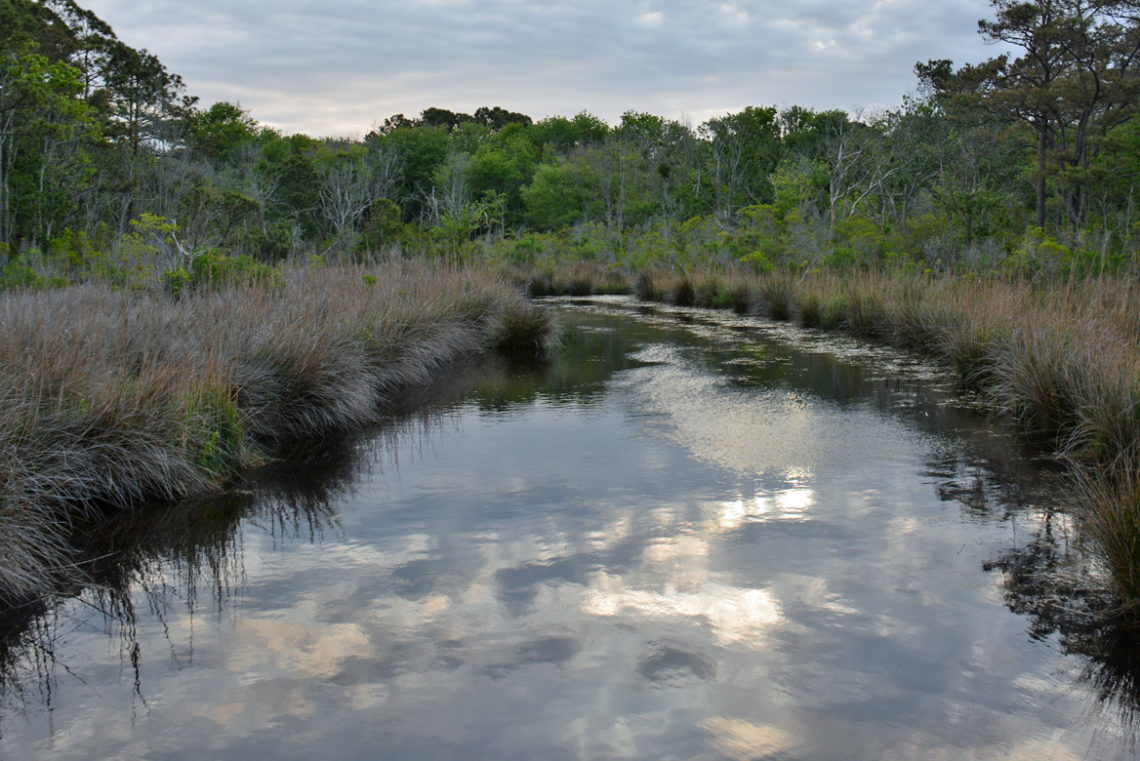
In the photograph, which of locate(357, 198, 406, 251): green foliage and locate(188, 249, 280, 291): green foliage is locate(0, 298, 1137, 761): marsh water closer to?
locate(188, 249, 280, 291): green foliage

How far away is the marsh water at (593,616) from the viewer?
3385mm

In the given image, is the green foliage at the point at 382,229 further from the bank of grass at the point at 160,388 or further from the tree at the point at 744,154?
the tree at the point at 744,154

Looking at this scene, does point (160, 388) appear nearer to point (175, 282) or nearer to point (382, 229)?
point (175, 282)

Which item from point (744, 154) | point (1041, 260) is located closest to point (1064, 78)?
point (1041, 260)

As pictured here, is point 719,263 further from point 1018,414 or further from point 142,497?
A: point 142,497

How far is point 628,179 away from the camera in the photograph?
176ft

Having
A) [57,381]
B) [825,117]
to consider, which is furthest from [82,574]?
[825,117]

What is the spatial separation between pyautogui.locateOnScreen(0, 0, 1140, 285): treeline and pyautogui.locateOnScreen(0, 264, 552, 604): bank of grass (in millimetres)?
2601

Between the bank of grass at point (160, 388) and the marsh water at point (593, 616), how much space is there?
0.98 ft

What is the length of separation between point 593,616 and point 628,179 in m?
51.1

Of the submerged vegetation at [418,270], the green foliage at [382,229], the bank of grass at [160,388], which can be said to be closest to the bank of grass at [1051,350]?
the submerged vegetation at [418,270]

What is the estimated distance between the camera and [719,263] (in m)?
25.4

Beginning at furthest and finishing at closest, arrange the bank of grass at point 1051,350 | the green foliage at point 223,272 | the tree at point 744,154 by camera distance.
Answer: the tree at point 744,154
the green foliage at point 223,272
the bank of grass at point 1051,350

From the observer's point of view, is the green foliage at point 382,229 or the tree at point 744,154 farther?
the tree at point 744,154
